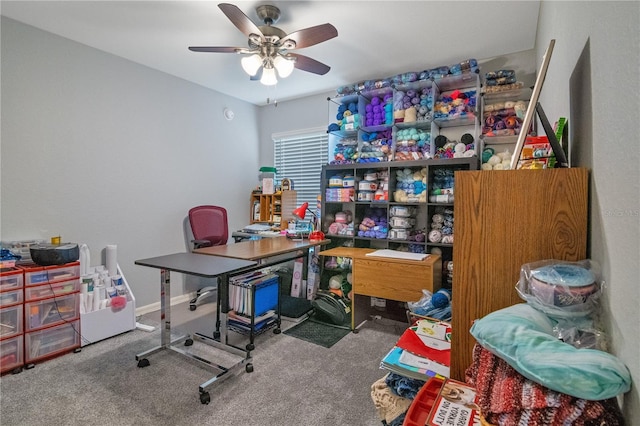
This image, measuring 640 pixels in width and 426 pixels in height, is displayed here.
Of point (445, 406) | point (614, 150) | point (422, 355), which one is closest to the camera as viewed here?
point (614, 150)

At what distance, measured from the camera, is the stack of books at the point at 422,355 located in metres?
1.24

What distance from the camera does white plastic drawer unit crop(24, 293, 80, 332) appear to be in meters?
2.32

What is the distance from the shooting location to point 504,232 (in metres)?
1.05

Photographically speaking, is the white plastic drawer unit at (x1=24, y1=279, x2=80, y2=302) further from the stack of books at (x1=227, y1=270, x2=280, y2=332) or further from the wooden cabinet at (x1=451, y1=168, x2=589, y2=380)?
the wooden cabinet at (x1=451, y1=168, x2=589, y2=380)

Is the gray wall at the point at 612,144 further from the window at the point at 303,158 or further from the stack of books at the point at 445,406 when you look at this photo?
the window at the point at 303,158

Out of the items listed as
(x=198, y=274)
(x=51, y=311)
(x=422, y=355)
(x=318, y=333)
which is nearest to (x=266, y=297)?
(x=318, y=333)

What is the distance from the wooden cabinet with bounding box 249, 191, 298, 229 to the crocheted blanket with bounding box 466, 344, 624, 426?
3562 mm

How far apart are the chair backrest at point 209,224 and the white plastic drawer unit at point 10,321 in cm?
158

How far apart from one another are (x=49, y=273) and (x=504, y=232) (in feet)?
10.1

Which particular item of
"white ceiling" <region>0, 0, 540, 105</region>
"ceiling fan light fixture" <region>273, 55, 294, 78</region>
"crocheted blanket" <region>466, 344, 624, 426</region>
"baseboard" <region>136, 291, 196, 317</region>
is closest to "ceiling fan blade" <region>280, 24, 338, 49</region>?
"ceiling fan light fixture" <region>273, 55, 294, 78</region>

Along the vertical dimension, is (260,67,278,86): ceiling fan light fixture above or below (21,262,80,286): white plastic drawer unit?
above

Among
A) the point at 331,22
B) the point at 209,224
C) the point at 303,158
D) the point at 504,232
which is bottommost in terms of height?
the point at 209,224

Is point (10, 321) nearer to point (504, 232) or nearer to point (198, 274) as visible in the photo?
point (198, 274)

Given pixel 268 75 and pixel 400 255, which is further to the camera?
pixel 400 255
